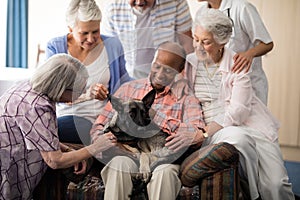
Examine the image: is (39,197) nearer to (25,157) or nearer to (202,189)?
(25,157)

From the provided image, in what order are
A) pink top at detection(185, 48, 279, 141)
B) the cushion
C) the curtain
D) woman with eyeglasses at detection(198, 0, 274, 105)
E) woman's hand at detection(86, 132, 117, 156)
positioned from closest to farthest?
the cushion
woman's hand at detection(86, 132, 117, 156)
pink top at detection(185, 48, 279, 141)
woman with eyeglasses at detection(198, 0, 274, 105)
the curtain

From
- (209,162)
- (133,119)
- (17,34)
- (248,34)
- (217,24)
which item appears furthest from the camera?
(17,34)

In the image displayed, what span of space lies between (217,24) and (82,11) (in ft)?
2.07

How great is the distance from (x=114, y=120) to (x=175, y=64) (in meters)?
0.34

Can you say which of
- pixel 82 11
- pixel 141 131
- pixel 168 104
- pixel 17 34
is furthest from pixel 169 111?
pixel 17 34

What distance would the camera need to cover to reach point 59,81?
1732 millimetres

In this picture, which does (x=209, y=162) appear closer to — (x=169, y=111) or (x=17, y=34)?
(x=169, y=111)

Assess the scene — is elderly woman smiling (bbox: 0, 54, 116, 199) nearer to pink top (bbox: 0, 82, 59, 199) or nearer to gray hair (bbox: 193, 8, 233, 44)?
pink top (bbox: 0, 82, 59, 199)

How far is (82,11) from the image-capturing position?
211cm

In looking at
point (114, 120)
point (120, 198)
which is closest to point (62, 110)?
point (114, 120)

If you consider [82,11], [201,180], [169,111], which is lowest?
[201,180]

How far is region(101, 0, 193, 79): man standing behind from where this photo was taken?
1.99 meters

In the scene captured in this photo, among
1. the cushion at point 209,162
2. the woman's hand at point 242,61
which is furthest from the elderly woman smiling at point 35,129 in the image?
the woman's hand at point 242,61

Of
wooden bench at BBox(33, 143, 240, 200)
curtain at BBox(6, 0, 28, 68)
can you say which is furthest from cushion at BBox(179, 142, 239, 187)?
curtain at BBox(6, 0, 28, 68)
